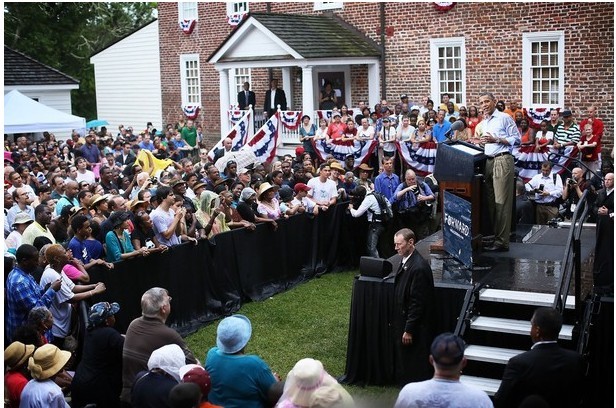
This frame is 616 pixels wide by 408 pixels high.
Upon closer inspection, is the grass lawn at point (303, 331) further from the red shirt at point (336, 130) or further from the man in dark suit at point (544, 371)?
the red shirt at point (336, 130)

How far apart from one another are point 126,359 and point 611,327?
491 cm

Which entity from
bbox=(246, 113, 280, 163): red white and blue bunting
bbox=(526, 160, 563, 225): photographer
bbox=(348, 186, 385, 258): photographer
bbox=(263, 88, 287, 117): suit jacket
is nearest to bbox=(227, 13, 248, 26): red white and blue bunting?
bbox=(263, 88, 287, 117): suit jacket

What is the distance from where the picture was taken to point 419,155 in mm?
20078

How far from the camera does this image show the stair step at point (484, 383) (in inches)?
362

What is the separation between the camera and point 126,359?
26.1ft

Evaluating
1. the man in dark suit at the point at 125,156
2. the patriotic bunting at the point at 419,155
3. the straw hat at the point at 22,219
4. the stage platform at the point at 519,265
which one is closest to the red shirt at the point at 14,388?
the straw hat at the point at 22,219

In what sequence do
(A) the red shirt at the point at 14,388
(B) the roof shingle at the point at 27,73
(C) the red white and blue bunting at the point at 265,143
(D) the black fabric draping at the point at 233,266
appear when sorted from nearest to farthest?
(A) the red shirt at the point at 14,388 < (D) the black fabric draping at the point at 233,266 < (C) the red white and blue bunting at the point at 265,143 < (B) the roof shingle at the point at 27,73

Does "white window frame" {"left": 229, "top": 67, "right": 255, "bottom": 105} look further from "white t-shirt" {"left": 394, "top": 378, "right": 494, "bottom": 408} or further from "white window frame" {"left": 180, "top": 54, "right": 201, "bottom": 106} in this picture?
"white t-shirt" {"left": 394, "top": 378, "right": 494, "bottom": 408}

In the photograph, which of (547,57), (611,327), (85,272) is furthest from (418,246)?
(547,57)

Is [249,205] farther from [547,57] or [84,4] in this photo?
[84,4]

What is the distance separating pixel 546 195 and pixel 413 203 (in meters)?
2.85

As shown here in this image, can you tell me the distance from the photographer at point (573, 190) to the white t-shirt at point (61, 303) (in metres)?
9.50

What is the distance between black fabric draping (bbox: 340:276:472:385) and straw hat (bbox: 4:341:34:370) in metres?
4.23

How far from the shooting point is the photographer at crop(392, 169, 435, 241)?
16.1 metres
